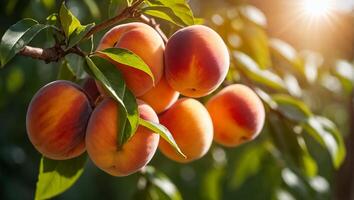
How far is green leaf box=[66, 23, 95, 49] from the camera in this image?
3.05ft

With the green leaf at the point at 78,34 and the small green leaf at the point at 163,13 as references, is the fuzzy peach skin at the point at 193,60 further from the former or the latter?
the green leaf at the point at 78,34

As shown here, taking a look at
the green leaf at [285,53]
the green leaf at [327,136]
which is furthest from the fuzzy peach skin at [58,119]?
the green leaf at [285,53]

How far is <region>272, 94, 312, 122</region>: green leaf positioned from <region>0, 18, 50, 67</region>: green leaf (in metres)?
0.68

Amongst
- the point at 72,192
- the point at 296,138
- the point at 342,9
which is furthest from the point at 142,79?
the point at 72,192

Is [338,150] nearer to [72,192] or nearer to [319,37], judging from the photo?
[319,37]

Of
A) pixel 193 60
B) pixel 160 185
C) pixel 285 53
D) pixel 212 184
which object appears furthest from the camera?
pixel 212 184

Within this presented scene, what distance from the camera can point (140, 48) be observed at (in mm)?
987

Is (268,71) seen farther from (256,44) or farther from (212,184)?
(212,184)

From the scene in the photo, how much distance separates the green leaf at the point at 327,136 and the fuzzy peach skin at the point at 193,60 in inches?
19.4

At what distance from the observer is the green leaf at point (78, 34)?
93cm

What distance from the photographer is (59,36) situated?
1.04 metres

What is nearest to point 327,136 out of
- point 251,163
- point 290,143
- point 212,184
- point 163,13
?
Answer: point 290,143

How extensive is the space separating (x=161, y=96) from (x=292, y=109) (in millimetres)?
512

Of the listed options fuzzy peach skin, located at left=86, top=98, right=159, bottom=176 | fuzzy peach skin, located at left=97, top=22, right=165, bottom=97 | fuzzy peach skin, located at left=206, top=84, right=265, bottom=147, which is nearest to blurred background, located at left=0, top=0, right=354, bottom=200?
fuzzy peach skin, located at left=206, top=84, right=265, bottom=147
